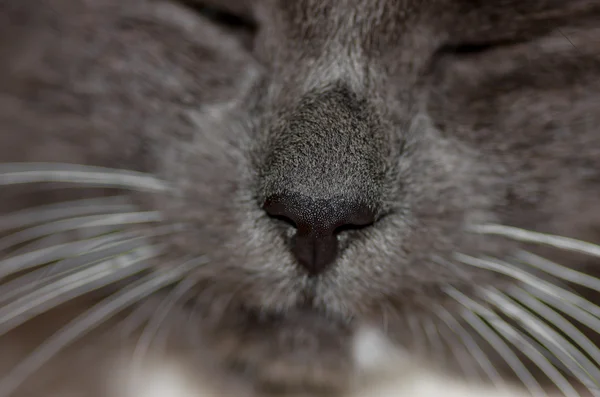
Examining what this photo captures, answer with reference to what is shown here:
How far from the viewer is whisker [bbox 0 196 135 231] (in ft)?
2.90

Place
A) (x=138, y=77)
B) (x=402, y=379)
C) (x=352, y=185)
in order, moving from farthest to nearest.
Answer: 1. (x=402, y=379)
2. (x=138, y=77)
3. (x=352, y=185)

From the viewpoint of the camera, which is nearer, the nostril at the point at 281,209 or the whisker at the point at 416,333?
the nostril at the point at 281,209

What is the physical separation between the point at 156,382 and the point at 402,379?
42cm

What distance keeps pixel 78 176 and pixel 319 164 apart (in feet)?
1.03

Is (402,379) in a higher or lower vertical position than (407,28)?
lower

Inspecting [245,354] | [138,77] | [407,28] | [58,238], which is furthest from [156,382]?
[407,28]

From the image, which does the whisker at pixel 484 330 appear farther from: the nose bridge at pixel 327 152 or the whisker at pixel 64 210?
the whisker at pixel 64 210

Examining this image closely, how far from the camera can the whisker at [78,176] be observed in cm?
84

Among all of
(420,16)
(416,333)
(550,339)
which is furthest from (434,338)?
(420,16)

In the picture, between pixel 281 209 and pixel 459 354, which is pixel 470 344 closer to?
pixel 459 354

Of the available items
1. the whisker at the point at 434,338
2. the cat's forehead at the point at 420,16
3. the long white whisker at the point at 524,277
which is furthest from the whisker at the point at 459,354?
the cat's forehead at the point at 420,16

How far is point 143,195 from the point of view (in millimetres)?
872

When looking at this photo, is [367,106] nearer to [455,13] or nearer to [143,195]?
[455,13]

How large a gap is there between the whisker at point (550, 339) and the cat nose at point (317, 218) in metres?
0.20
